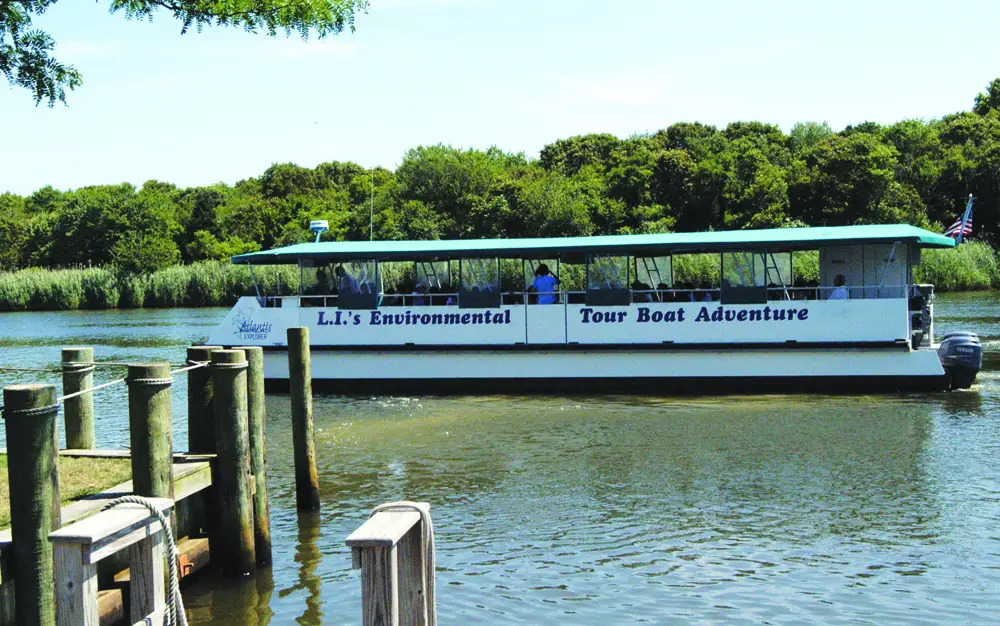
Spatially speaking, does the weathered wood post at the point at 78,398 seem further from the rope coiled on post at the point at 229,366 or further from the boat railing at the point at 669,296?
the boat railing at the point at 669,296

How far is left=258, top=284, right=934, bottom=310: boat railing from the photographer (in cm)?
2073

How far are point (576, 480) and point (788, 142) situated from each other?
211 ft

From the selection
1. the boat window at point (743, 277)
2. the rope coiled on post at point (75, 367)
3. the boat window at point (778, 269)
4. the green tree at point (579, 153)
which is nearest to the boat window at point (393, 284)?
the boat window at point (743, 277)

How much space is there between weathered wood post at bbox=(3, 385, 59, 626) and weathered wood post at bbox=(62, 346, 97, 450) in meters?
3.61

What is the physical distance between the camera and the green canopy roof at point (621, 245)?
20500 millimetres

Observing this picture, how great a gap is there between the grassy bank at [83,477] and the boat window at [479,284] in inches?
495

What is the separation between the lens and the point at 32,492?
652 centimetres

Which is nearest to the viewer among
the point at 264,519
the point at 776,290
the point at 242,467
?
the point at 242,467

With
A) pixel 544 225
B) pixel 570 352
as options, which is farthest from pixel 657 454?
pixel 544 225

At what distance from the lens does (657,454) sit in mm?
15508

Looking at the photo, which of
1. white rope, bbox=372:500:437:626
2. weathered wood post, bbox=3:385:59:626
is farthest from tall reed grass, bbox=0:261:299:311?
white rope, bbox=372:500:437:626

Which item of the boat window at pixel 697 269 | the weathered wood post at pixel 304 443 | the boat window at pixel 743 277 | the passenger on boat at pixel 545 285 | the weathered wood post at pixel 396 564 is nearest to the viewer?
the weathered wood post at pixel 396 564

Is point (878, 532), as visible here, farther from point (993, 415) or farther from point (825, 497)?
point (993, 415)

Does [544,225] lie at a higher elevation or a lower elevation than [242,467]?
higher
